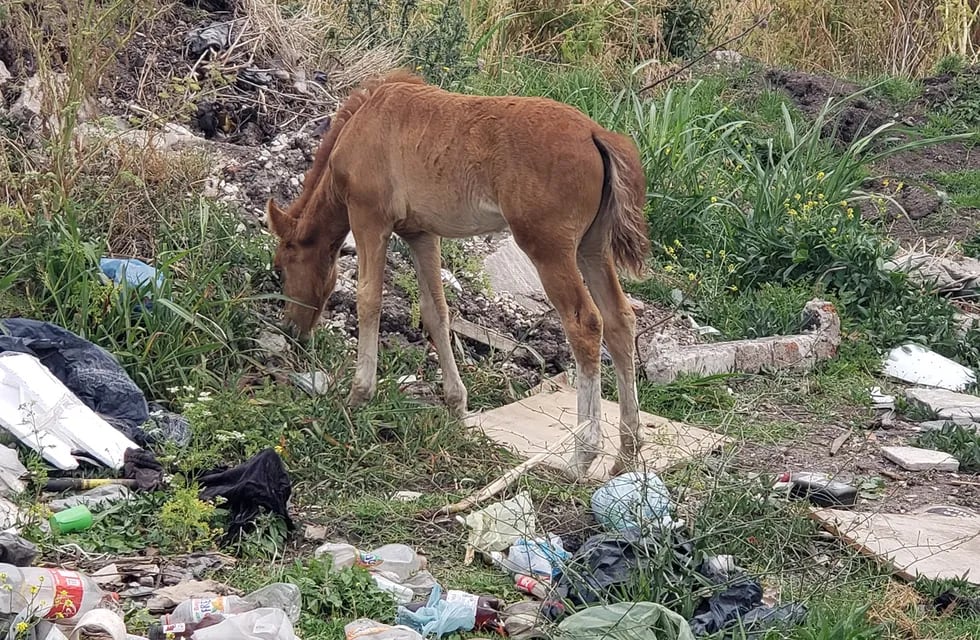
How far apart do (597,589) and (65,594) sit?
1.94m

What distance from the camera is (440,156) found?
6879mm

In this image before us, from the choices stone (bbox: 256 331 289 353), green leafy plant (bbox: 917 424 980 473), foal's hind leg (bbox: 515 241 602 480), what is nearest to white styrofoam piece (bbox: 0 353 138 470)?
stone (bbox: 256 331 289 353)

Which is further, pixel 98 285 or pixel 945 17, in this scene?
pixel 945 17

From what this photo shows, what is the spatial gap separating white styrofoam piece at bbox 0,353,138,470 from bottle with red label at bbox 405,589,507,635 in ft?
6.77

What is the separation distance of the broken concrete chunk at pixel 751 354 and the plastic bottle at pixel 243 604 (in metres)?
3.98

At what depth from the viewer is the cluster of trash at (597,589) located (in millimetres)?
A: 4500

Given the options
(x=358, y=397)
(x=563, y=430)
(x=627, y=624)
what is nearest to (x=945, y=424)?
(x=563, y=430)

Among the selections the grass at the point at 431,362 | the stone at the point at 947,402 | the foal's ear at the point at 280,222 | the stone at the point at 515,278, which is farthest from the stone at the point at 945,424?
the foal's ear at the point at 280,222

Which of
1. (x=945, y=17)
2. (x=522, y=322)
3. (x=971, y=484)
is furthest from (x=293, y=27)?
(x=945, y=17)

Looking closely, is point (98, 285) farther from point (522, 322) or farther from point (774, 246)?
point (774, 246)

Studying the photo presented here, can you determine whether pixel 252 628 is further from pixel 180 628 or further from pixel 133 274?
pixel 133 274

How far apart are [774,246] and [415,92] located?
3.75 metres

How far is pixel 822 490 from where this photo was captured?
19.7 ft

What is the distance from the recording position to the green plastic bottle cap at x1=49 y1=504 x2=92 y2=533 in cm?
534
